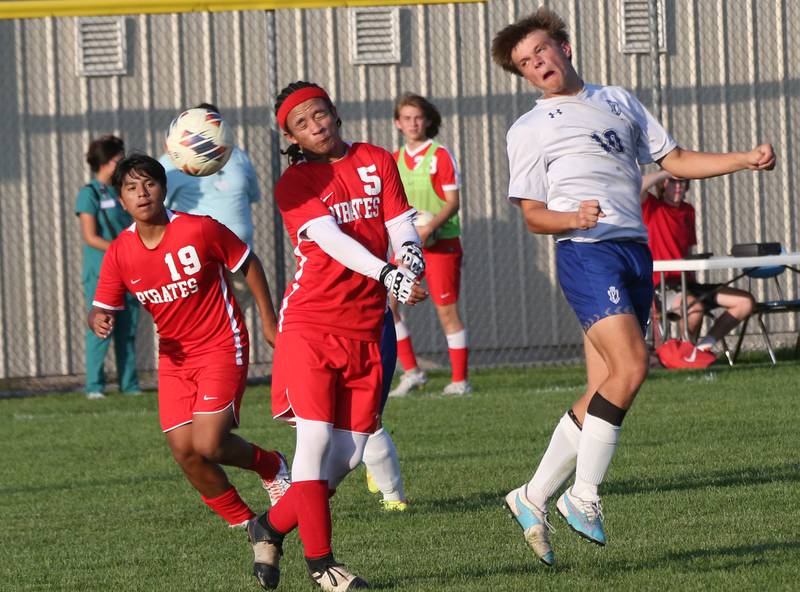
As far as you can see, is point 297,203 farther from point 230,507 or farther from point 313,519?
point 230,507

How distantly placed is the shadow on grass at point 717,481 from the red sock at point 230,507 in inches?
65.9

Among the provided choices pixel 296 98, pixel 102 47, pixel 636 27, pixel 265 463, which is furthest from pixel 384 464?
pixel 636 27

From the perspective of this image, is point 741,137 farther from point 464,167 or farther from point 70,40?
point 70,40

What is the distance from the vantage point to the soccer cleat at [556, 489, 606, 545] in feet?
16.8

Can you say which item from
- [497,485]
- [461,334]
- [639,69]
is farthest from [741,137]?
[497,485]

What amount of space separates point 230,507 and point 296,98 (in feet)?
6.19

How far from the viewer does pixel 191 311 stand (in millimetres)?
6324

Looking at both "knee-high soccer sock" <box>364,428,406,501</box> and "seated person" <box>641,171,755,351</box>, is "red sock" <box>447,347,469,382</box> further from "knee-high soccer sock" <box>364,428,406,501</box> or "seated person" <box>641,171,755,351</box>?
"knee-high soccer sock" <box>364,428,406,501</box>

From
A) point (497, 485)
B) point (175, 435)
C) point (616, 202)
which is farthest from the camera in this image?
point (497, 485)

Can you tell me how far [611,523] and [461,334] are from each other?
563cm

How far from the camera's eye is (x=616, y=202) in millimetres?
5461

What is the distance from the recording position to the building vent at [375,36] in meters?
14.6

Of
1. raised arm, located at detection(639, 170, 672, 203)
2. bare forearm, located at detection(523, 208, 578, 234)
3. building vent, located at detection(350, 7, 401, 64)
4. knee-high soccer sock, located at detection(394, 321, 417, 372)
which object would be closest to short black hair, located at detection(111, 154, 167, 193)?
bare forearm, located at detection(523, 208, 578, 234)

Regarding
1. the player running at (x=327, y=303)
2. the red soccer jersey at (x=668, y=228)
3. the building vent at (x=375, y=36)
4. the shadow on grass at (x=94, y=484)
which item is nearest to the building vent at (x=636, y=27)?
the building vent at (x=375, y=36)
